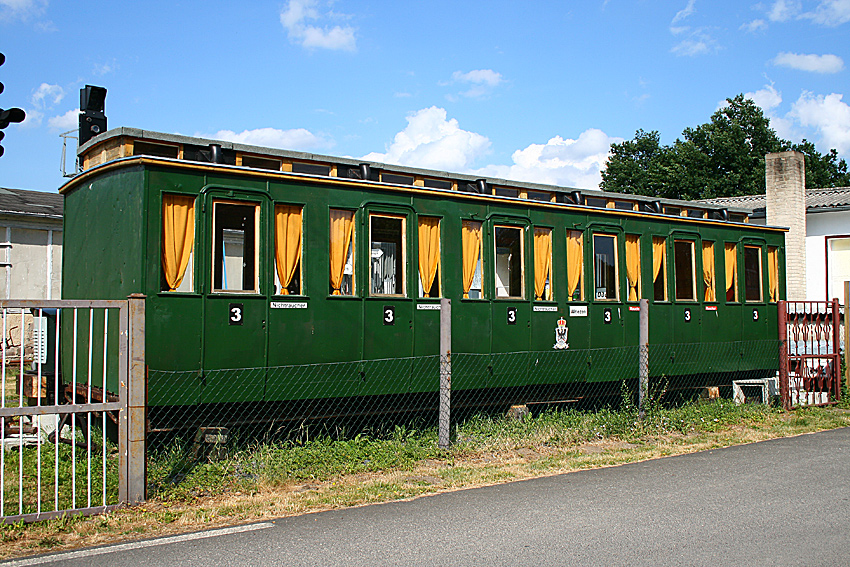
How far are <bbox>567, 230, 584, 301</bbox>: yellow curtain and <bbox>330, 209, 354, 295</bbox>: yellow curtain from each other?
3584mm

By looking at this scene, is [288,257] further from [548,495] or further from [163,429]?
[548,495]

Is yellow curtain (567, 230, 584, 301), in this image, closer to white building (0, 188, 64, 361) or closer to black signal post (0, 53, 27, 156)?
black signal post (0, 53, 27, 156)

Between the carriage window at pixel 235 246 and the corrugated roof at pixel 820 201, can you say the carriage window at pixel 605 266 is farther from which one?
the corrugated roof at pixel 820 201

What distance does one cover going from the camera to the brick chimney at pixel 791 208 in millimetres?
18766

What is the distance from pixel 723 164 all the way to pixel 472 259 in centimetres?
3918

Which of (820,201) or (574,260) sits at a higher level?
(820,201)

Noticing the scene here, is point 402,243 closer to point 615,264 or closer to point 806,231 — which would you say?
point 615,264

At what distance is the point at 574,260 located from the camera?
11219 millimetres

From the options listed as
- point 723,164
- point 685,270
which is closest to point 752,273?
point 685,270

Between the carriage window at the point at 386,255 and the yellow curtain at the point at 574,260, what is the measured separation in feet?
9.36

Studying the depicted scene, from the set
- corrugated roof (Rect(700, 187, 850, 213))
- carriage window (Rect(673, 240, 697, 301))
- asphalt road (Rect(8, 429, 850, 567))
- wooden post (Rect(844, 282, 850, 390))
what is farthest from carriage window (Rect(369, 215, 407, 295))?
corrugated roof (Rect(700, 187, 850, 213))

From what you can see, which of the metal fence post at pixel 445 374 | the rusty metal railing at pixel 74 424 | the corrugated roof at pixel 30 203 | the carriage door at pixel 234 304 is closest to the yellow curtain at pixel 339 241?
the carriage door at pixel 234 304

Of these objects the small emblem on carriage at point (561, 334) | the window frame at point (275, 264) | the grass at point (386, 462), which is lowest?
the grass at point (386, 462)

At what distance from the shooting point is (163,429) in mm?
7496
